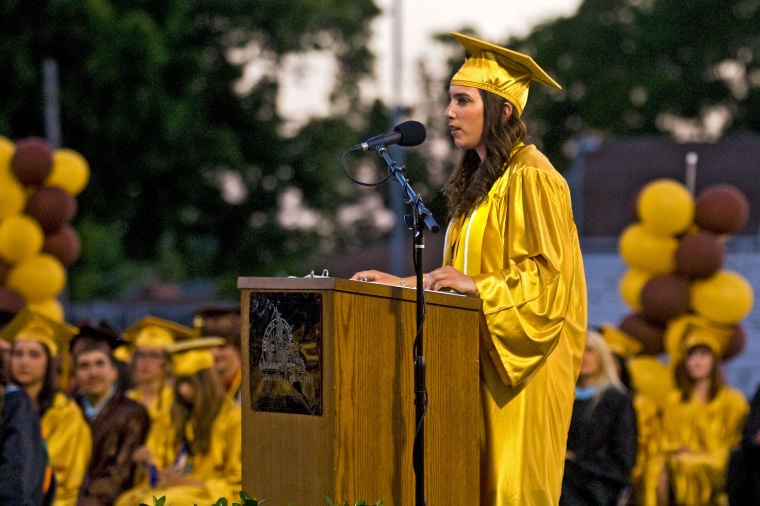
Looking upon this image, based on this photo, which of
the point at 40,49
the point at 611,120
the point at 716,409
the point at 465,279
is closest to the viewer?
the point at 465,279

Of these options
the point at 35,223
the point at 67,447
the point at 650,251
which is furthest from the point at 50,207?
the point at 650,251

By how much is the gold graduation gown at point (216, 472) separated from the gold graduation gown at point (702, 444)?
3.92m

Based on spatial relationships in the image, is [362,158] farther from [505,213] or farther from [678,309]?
[505,213]

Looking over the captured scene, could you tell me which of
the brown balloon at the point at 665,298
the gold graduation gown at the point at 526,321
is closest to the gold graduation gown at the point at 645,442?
the brown balloon at the point at 665,298

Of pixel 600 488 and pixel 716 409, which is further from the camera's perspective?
pixel 716 409

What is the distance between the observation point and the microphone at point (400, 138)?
5.34m

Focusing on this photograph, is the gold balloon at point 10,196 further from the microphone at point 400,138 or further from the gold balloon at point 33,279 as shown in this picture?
the microphone at point 400,138

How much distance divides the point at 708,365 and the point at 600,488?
6.17ft

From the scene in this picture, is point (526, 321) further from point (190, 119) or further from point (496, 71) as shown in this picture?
point (190, 119)

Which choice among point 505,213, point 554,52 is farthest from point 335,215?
point 505,213

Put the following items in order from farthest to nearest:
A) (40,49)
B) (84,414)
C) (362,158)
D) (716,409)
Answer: (362,158), (40,49), (716,409), (84,414)

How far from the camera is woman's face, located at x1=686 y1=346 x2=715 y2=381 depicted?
12.5 meters

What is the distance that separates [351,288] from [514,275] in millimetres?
793

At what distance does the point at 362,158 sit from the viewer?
4912 cm
